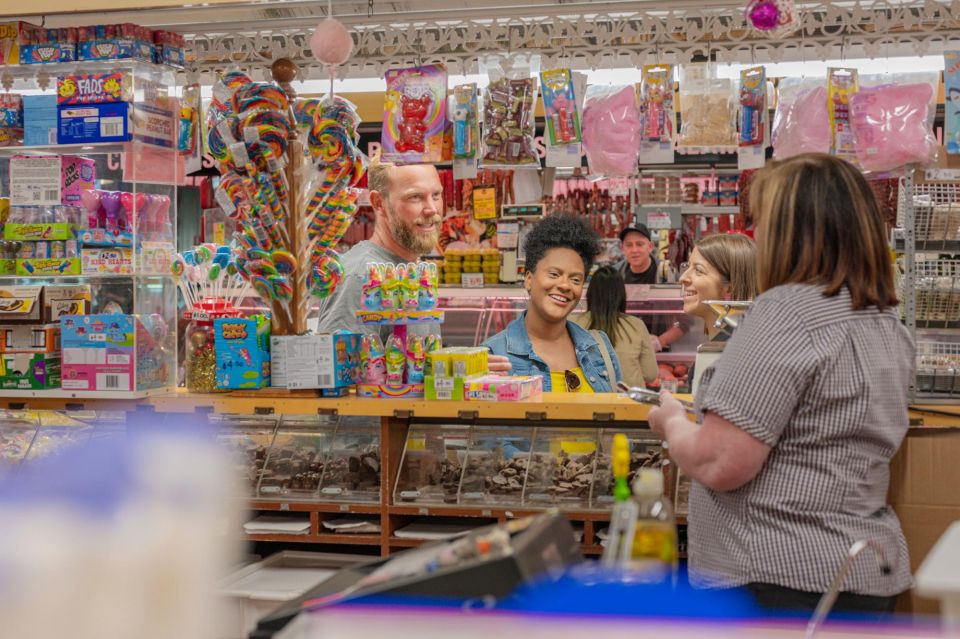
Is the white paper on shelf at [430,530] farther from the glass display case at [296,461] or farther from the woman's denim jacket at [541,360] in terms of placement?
the woman's denim jacket at [541,360]

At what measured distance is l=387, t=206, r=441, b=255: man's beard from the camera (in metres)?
4.52

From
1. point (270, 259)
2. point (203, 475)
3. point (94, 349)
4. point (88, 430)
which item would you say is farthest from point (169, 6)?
point (203, 475)

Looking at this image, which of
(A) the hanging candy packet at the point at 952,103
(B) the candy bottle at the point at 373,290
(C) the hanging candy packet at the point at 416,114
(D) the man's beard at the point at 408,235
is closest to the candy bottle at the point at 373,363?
(B) the candy bottle at the point at 373,290

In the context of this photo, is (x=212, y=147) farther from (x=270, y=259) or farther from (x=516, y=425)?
(x=516, y=425)

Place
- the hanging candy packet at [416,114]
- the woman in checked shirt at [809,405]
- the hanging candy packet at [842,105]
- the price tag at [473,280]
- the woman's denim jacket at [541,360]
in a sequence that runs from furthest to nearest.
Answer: the price tag at [473,280] → the hanging candy packet at [842,105] → the hanging candy packet at [416,114] → the woman's denim jacket at [541,360] → the woman in checked shirt at [809,405]

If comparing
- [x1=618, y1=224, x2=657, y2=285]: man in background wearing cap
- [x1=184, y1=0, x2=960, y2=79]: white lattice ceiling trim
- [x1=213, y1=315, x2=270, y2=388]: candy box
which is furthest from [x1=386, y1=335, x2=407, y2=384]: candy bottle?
[x1=618, y1=224, x2=657, y2=285]: man in background wearing cap

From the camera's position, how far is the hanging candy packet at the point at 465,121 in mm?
4484

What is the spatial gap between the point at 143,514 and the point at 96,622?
0.14 m

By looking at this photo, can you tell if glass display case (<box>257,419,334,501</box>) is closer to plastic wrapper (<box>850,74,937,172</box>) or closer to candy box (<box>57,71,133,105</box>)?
candy box (<box>57,71,133,105</box>)

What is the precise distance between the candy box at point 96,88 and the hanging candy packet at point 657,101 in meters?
2.42

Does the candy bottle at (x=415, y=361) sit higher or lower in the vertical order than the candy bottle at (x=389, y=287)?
lower

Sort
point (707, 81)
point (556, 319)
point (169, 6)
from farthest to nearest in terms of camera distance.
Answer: point (707, 81) < point (556, 319) < point (169, 6)

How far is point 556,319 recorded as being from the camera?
417cm

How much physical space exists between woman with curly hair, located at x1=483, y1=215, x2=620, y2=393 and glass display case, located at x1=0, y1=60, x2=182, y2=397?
1.35m
